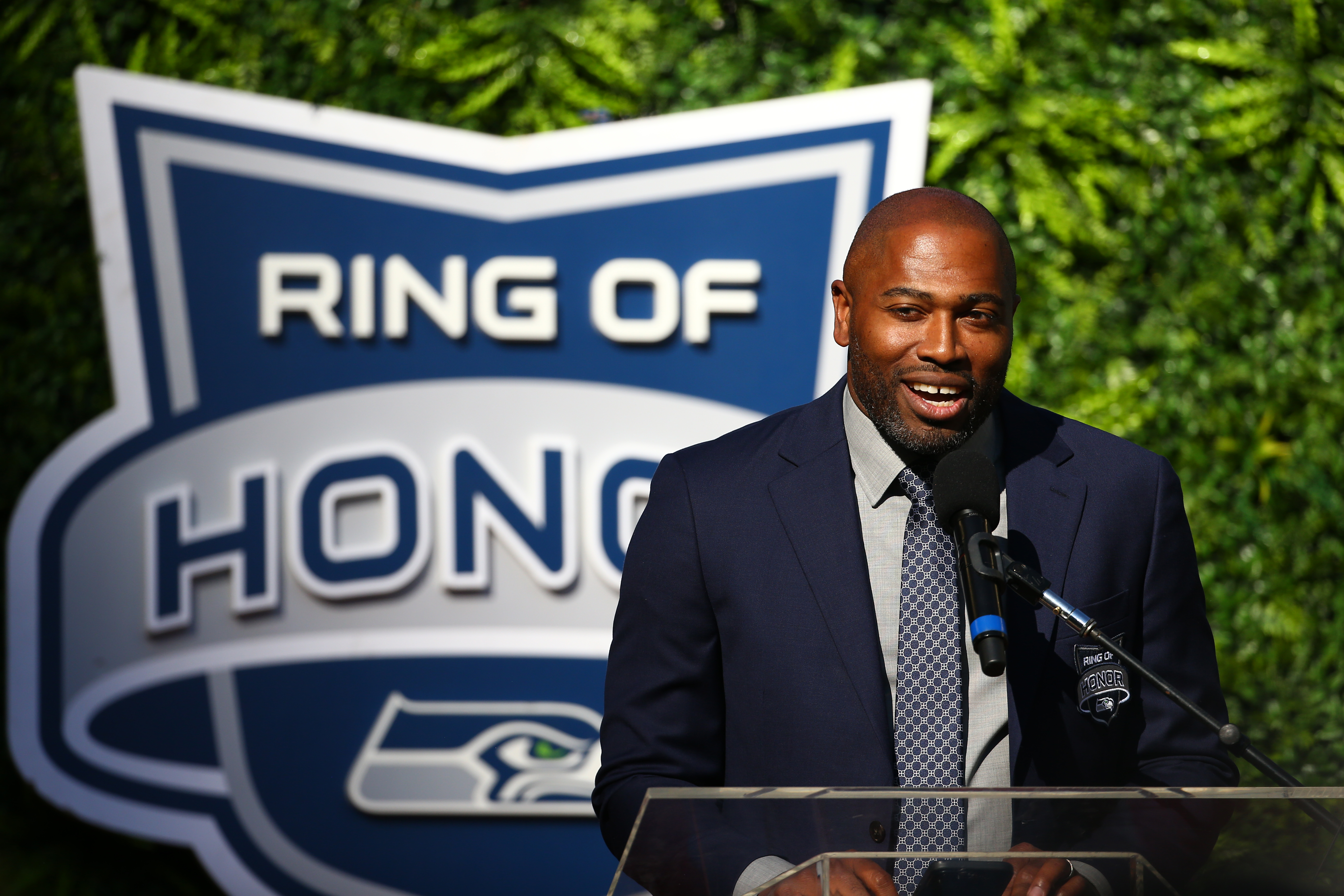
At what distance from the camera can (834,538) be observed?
65.9 inches

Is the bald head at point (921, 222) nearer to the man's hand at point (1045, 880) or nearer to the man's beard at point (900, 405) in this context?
the man's beard at point (900, 405)

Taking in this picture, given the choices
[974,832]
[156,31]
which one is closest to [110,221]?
[156,31]

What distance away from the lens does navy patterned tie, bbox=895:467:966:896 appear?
1.54m

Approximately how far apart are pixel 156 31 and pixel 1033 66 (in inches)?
106

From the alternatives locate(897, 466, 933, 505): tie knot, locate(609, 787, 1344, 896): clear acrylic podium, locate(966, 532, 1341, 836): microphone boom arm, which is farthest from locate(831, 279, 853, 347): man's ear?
locate(609, 787, 1344, 896): clear acrylic podium

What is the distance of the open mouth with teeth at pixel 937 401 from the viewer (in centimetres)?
159

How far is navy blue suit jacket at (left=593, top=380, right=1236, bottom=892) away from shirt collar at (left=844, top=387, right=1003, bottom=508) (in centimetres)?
2

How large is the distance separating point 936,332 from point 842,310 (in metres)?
0.22

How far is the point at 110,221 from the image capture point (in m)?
3.49

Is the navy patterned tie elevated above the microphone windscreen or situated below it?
below

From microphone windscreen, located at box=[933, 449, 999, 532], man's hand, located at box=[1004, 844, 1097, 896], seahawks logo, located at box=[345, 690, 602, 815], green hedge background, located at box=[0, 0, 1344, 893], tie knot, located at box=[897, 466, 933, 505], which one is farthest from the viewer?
green hedge background, located at box=[0, 0, 1344, 893]

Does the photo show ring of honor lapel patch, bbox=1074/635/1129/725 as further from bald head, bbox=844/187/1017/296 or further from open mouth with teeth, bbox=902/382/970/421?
bald head, bbox=844/187/1017/296

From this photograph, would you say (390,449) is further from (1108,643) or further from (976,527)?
(1108,643)

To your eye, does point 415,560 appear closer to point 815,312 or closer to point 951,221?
point 815,312
